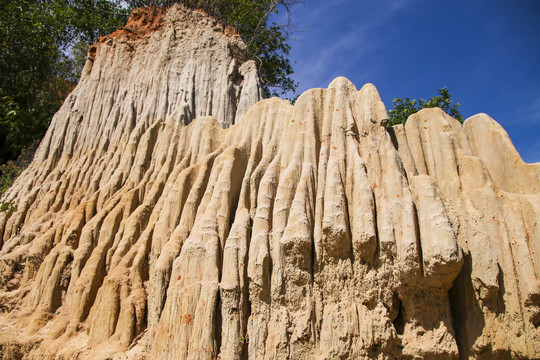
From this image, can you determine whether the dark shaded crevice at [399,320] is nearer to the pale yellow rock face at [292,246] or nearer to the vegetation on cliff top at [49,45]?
the pale yellow rock face at [292,246]

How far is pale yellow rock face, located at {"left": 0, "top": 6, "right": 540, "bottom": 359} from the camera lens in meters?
8.22

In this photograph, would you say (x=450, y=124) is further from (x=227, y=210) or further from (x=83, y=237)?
(x=83, y=237)

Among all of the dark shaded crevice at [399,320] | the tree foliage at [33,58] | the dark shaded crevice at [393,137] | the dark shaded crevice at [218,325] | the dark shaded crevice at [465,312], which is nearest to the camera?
the dark shaded crevice at [465,312]

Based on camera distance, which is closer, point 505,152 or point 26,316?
point 505,152

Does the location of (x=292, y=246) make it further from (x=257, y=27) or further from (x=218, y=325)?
(x=257, y=27)

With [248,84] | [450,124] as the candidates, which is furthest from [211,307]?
[248,84]

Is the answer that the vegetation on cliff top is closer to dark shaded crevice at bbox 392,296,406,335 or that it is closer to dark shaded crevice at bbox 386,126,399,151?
dark shaded crevice at bbox 386,126,399,151

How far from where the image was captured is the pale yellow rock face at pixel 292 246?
8219mm

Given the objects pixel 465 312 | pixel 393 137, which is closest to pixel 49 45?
pixel 393 137

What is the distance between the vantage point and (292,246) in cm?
876

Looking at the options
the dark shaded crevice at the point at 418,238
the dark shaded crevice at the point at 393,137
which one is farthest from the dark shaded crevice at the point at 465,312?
the dark shaded crevice at the point at 393,137

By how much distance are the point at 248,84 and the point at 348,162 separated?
8.17 m

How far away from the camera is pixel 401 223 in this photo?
28.6ft

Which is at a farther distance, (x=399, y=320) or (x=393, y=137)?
(x=393, y=137)
